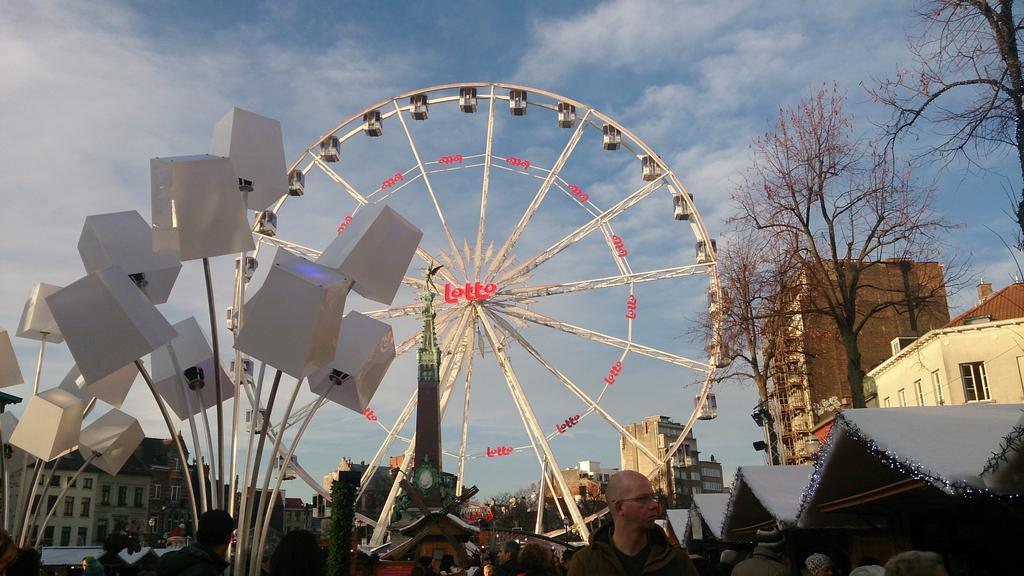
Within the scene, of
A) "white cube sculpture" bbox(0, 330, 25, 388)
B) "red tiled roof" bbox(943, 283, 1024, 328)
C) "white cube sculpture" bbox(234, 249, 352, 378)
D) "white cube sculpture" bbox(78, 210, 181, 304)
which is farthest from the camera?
"red tiled roof" bbox(943, 283, 1024, 328)

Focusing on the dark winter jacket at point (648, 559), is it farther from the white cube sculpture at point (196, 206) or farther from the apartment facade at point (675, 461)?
the apartment facade at point (675, 461)

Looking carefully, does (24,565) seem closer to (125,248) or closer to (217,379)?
(217,379)

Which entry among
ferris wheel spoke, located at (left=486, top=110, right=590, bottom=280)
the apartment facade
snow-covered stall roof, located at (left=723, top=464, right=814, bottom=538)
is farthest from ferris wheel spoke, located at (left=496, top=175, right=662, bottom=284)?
the apartment facade

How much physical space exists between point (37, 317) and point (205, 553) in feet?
45.5

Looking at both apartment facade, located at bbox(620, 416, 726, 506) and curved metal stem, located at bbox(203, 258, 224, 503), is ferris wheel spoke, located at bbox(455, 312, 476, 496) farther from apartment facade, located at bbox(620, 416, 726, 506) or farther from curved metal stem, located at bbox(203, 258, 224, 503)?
apartment facade, located at bbox(620, 416, 726, 506)

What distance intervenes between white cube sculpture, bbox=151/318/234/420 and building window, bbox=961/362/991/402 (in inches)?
930

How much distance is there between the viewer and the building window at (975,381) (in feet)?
91.7

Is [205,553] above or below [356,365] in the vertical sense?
below

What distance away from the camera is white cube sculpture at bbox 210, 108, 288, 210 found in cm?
1162

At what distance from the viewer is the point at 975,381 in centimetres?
2806

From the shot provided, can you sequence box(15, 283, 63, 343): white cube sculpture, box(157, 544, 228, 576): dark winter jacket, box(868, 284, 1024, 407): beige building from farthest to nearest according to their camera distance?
box(868, 284, 1024, 407): beige building, box(15, 283, 63, 343): white cube sculpture, box(157, 544, 228, 576): dark winter jacket

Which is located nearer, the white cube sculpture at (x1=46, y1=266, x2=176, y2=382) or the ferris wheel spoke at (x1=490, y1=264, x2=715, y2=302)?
the white cube sculpture at (x1=46, y1=266, x2=176, y2=382)

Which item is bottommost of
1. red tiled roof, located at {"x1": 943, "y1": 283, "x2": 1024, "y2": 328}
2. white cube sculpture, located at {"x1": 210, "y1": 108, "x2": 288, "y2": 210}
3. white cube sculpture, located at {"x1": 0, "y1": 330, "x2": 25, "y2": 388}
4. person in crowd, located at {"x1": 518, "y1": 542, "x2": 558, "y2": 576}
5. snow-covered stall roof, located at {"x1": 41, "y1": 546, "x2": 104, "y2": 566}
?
snow-covered stall roof, located at {"x1": 41, "y1": 546, "x2": 104, "y2": 566}

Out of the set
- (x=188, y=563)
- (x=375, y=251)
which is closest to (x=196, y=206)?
(x=375, y=251)
